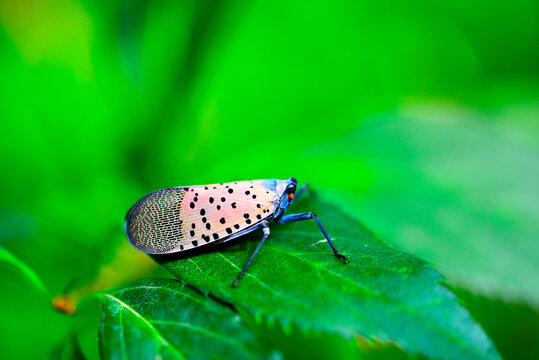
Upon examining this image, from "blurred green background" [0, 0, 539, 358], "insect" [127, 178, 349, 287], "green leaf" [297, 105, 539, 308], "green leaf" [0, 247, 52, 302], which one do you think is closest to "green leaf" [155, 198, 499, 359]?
"insect" [127, 178, 349, 287]

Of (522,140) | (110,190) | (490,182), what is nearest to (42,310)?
(110,190)

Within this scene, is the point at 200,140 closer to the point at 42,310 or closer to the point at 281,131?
the point at 281,131

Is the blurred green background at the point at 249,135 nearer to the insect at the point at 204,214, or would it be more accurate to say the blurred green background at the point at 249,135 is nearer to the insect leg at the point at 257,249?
the insect at the point at 204,214

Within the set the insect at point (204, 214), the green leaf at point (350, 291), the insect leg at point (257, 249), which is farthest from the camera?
the insect at point (204, 214)

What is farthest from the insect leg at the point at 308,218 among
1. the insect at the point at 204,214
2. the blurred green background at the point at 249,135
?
the blurred green background at the point at 249,135

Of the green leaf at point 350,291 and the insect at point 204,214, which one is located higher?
the green leaf at point 350,291
